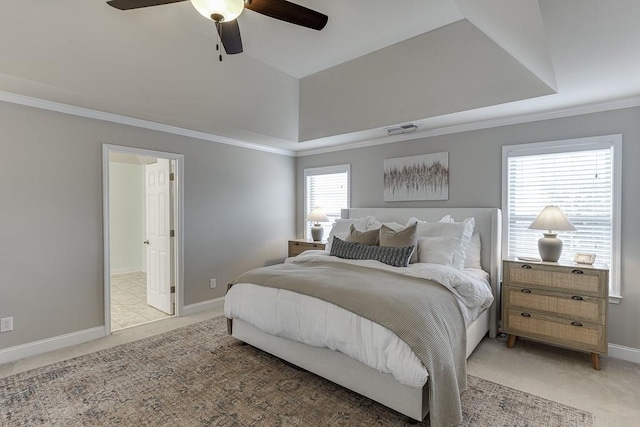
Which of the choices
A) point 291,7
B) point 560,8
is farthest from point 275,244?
point 560,8

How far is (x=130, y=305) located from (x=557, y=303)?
5302mm

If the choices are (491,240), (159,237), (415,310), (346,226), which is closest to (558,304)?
(491,240)

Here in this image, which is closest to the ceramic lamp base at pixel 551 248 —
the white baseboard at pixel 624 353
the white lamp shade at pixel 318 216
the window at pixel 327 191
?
the white baseboard at pixel 624 353

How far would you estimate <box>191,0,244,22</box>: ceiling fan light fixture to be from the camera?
5.60 ft

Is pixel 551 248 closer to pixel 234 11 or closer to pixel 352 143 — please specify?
pixel 352 143

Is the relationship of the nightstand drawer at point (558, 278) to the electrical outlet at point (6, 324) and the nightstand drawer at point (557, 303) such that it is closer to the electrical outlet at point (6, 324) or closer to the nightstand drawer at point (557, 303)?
the nightstand drawer at point (557, 303)

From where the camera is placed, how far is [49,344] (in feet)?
10.1

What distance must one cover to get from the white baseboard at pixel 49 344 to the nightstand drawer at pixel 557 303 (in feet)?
14.2

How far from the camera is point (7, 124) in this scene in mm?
2846

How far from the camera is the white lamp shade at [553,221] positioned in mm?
2932

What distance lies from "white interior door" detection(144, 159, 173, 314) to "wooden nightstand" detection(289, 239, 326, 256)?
6.16ft

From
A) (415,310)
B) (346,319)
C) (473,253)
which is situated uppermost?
(473,253)

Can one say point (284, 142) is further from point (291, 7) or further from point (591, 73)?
point (591, 73)

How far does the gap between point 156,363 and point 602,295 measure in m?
3.95
